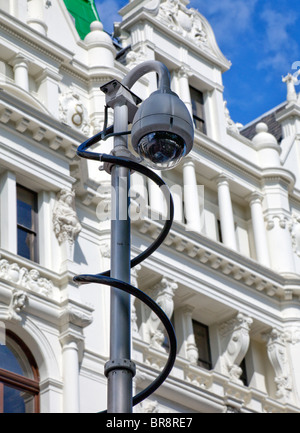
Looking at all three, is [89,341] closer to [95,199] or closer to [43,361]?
[43,361]

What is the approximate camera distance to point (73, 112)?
92.7ft

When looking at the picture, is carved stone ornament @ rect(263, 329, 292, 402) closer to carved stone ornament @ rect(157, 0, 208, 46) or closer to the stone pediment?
the stone pediment

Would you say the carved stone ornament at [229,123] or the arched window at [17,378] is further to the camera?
the carved stone ornament at [229,123]

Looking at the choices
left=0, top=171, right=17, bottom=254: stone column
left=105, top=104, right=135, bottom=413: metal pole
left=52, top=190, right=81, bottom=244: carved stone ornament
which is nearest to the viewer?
left=105, top=104, right=135, bottom=413: metal pole

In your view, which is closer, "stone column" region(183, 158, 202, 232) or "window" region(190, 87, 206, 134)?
"stone column" region(183, 158, 202, 232)

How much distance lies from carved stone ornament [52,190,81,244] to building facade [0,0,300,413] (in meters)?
0.03

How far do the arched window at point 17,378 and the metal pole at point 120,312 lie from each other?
37.7 ft

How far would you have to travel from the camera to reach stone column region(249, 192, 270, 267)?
1261 inches

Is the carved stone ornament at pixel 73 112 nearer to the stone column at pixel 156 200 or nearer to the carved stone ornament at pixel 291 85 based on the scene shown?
the stone column at pixel 156 200

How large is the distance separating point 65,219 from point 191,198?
5.99m

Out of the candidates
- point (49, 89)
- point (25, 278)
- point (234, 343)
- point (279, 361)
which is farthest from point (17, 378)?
point (279, 361)

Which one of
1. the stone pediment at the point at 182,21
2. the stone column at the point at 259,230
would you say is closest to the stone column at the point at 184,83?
the stone pediment at the point at 182,21

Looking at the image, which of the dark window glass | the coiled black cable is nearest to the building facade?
the dark window glass

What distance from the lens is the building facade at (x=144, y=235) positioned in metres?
23.6
